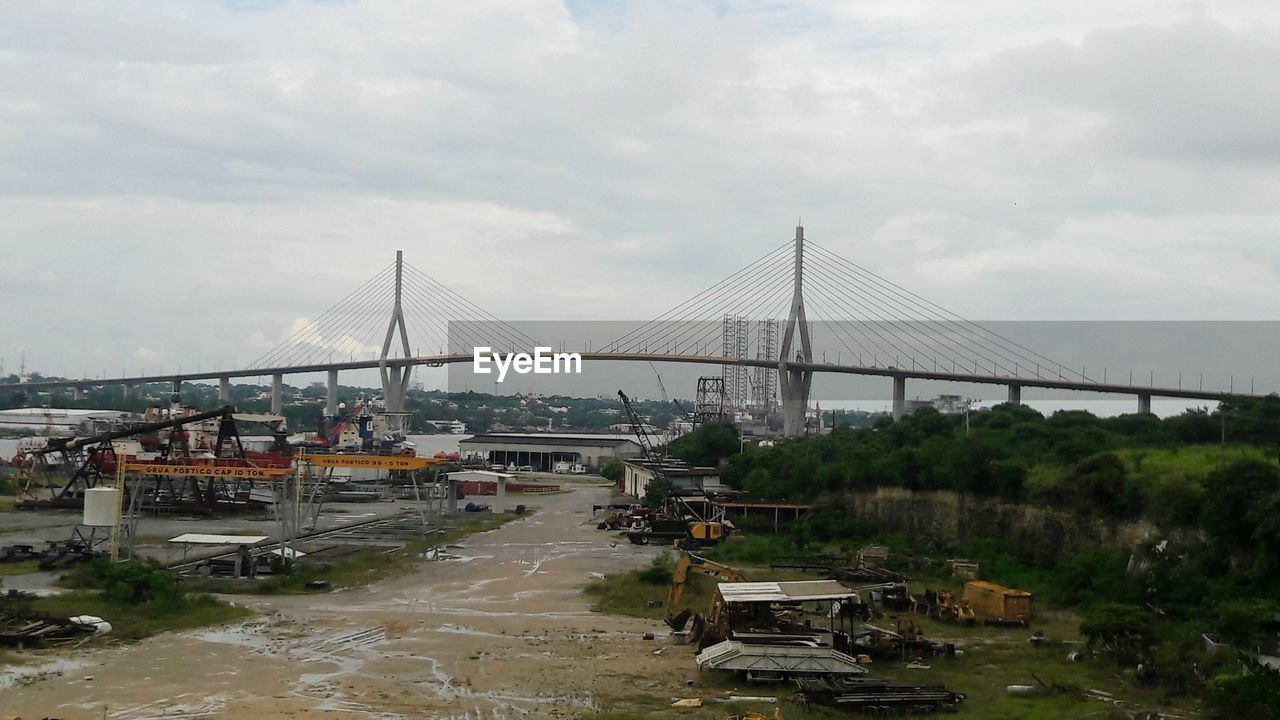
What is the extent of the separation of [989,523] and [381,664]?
884 inches

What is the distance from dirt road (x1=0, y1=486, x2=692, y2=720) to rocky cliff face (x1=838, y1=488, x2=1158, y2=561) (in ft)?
44.7

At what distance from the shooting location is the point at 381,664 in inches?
800

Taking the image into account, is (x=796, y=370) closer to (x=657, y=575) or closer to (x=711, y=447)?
(x=711, y=447)

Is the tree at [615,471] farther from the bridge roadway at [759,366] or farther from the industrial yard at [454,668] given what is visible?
the industrial yard at [454,668]

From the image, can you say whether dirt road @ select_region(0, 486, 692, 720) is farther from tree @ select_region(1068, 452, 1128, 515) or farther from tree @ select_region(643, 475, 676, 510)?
tree @ select_region(643, 475, 676, 510)

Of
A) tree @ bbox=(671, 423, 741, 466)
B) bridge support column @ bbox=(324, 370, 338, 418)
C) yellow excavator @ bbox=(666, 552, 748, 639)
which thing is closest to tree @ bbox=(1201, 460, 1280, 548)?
yellow excavator @ bbox=(666, 552, 748, 639)

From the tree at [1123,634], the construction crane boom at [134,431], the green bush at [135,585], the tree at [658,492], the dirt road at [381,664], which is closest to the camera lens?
the dirt road at [381,664]

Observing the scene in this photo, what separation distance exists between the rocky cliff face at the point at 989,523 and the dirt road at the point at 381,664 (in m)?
13.6

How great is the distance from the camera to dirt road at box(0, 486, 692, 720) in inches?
679

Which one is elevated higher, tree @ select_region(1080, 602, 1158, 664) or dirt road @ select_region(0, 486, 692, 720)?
tree @ select_region(1080, 602, 1158, 664)

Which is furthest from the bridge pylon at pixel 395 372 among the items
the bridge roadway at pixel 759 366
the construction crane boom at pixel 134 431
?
the construction crane boom at pixel 134 431

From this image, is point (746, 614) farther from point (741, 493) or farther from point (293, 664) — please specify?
point (741, 493)

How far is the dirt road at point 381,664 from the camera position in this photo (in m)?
17.2

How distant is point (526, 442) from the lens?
108 metres
